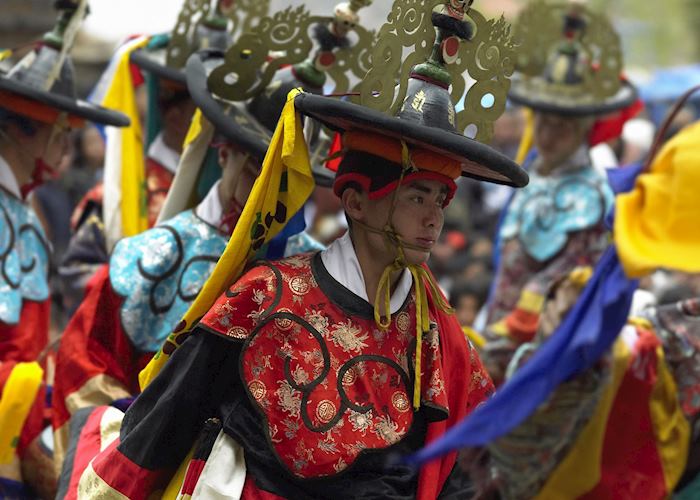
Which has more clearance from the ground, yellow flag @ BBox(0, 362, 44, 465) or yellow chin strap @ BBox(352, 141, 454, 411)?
yellow chin strap @ BBox(352, 141, 454, 411)

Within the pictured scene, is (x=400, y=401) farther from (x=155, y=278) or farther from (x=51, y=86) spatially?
(x=51, y=86)

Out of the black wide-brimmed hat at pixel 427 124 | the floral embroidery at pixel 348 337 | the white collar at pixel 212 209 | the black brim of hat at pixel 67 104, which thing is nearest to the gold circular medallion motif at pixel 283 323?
the floral embroidery at pixel 348 337

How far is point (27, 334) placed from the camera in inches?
218

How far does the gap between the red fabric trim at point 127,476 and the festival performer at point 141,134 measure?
2367 mm

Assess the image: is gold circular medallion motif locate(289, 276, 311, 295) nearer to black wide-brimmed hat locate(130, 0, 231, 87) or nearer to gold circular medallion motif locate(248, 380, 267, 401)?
gold circular medallion motif locate(248, 380, 267, 401)

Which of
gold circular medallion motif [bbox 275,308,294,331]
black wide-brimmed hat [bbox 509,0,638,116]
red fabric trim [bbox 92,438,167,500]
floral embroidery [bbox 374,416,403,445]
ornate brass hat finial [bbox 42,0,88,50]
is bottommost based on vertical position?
red fabric trim [bbox 92,438,167,500]

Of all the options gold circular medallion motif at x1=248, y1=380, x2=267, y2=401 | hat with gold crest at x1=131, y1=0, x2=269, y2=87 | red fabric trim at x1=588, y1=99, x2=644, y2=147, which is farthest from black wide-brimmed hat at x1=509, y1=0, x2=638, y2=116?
gold circular medallion motif at x1=248, y1=380, x2=267, y2=401

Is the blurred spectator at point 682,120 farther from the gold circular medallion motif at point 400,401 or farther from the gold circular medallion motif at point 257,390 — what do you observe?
the gold circular medallion motif at point 257,390

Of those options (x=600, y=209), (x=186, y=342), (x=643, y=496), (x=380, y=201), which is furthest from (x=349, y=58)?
(x=600, y=209)

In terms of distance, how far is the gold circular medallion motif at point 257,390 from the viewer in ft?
12.5

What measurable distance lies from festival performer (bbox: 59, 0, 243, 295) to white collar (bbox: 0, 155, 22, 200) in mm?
715

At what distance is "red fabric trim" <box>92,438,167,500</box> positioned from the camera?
3.96 metres

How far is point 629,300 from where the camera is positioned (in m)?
3.43

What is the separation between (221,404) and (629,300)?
122 centimetres
